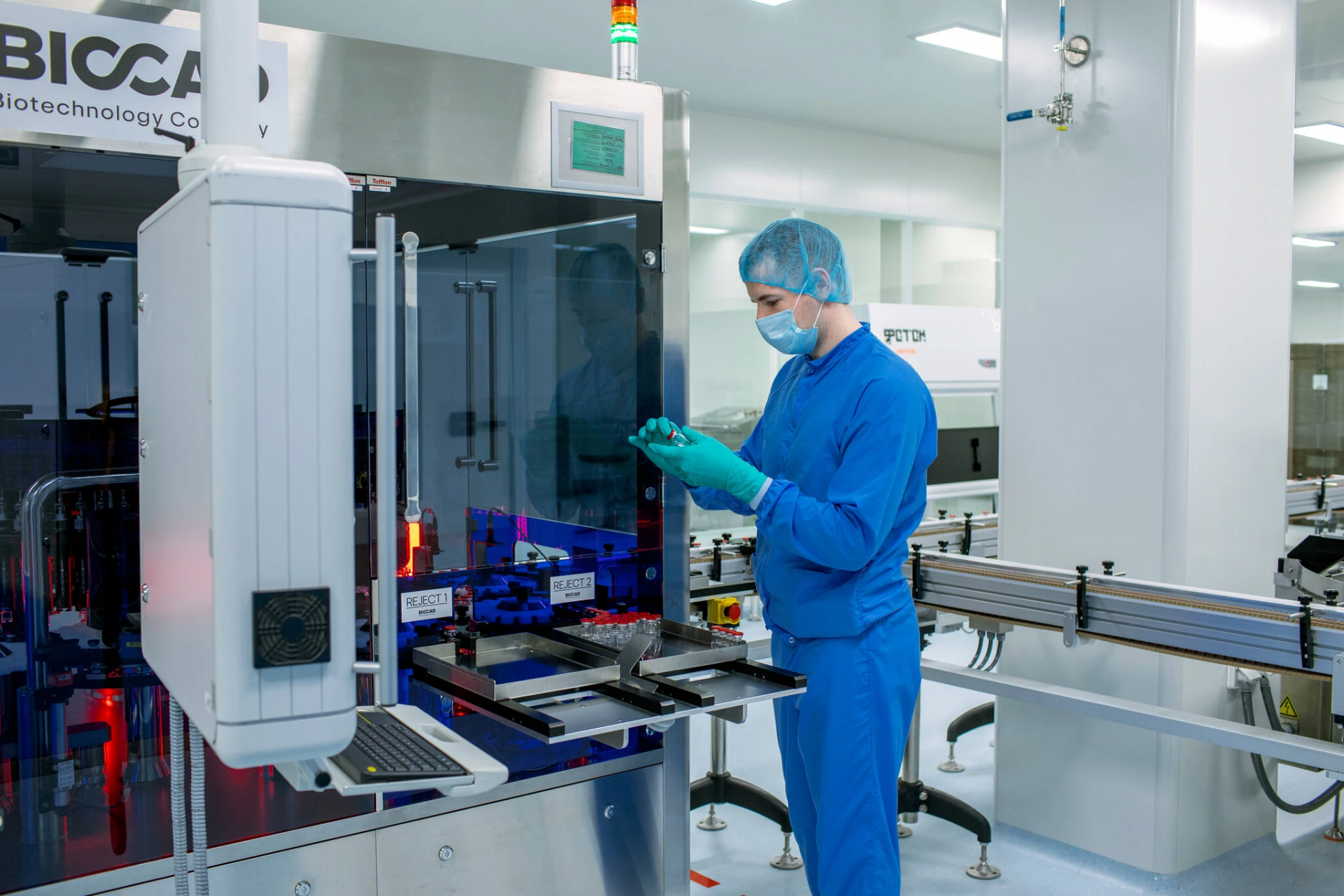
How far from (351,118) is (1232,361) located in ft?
7.52

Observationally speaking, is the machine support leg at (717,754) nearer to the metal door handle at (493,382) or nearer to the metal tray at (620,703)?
the metal tray at (620,703)

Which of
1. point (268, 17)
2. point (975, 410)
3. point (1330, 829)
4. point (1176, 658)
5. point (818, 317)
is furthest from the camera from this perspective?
point (975, 410)

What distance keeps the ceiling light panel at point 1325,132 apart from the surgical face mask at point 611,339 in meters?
4.76

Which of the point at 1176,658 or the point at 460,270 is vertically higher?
the point at 460,270

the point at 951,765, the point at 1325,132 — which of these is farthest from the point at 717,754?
the point at 1325,132

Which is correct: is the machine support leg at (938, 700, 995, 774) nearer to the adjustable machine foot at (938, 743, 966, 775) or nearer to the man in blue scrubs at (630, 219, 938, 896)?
the adjustable machine foot at (938, 743, 966, 775)

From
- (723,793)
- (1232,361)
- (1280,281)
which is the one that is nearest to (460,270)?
(723,793)

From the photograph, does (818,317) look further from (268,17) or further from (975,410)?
(975,410)

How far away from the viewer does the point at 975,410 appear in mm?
7859

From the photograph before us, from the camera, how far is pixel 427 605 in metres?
2.03

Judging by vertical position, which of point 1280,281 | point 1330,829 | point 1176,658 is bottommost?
point 1330,829

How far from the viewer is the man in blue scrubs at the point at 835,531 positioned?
79.5 inches

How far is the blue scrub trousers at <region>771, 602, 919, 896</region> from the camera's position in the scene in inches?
81.7

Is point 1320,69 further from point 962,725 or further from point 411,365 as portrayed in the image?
point 411,365
